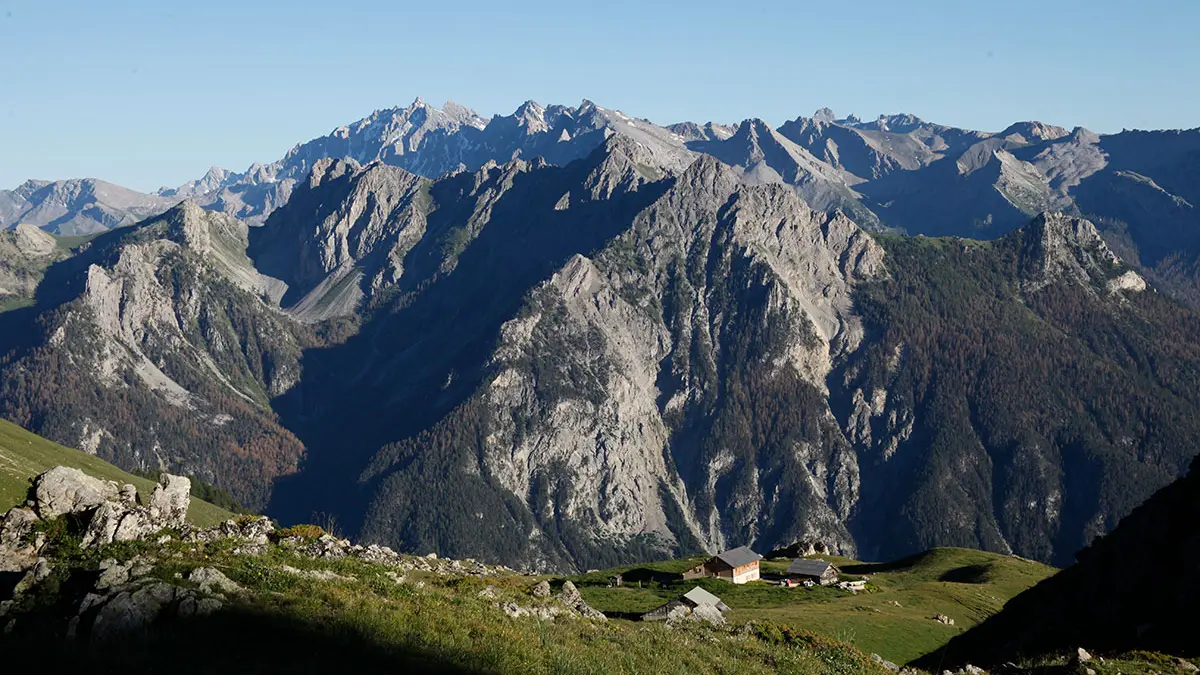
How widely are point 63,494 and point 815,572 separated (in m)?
109

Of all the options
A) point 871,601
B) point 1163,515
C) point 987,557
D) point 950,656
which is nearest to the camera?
point 1163,515

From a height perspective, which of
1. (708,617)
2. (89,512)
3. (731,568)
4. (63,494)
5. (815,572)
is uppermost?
(63,494)

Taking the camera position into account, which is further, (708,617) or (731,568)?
(731,568)

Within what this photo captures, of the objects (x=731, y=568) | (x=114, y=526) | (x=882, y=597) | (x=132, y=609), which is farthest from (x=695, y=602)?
(x=132, y=609)

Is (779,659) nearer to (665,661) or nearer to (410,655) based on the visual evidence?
(665,661)

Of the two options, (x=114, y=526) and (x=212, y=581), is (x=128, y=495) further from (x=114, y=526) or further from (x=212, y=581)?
(x=212, y=581)

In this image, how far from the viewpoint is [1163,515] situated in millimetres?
71562

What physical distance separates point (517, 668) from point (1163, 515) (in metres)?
53.1

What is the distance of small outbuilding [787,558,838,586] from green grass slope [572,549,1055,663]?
12.6 feet

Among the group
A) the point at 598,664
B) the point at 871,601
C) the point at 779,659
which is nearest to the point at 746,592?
the point at 871,601

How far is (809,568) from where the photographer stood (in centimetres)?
14975

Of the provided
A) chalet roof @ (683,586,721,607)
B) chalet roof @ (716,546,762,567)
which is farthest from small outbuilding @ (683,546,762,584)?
chalet roof @ (683,586,721,607)

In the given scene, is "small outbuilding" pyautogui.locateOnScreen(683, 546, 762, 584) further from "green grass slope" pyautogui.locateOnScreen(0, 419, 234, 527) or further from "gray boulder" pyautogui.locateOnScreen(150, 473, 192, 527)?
"gray boulder" pyautogui.locateOnScreen(150, 473, 192, 527)

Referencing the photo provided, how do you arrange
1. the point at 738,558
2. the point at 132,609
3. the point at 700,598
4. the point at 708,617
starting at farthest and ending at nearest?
1. the point at 738,558
2. the point at 700,598
3. the point at 708,617
4. the point at 132,609
